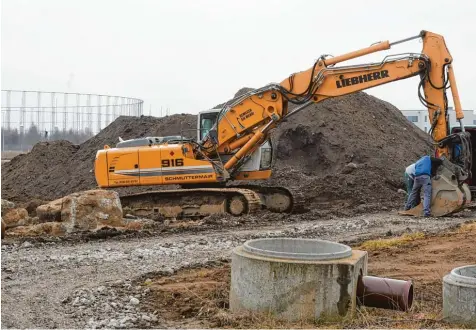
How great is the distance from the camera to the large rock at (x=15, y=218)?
1351 centimetres

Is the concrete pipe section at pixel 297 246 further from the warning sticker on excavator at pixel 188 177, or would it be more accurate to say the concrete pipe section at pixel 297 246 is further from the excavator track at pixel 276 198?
the excavator track at pixel 276 198

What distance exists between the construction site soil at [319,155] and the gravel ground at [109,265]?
567 centimetres

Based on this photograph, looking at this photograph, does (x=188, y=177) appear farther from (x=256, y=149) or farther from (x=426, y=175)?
(x=426, y=175)

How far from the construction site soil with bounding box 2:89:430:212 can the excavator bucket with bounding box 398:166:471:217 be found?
12.2 ft

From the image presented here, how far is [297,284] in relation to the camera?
618cm

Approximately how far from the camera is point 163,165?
1572cm

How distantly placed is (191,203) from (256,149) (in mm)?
1990

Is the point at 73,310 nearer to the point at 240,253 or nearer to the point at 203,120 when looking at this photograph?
the point at 240,253

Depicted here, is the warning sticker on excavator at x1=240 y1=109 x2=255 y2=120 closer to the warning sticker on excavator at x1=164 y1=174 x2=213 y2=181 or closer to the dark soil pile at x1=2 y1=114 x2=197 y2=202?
the warning sticker on excavator at x1=164 y1=174 x2=213 y2=181

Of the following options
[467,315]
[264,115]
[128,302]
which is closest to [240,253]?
[128,302]

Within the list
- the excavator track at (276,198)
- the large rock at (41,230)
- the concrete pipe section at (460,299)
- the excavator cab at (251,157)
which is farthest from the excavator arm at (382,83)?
the concrete pipe section at (460,299)

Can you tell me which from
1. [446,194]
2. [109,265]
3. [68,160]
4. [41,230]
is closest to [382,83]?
[446,194]

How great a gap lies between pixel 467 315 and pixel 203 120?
12111 millimetres

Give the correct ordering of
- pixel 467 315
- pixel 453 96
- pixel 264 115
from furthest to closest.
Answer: pixel 264 115, pixel 453 96, pixel 467 315
